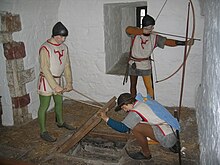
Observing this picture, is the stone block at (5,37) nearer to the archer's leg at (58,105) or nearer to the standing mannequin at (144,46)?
the archer's leg at (58,105)

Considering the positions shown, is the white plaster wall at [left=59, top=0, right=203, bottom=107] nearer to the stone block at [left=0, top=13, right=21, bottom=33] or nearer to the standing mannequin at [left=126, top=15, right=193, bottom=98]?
the standing mannequin at [left=126, top=15, right=193, bottom=98]

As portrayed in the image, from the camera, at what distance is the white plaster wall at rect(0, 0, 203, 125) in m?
4.61

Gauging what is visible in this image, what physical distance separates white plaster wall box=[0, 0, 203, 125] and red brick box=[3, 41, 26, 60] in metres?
0.12

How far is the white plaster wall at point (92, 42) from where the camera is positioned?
4.61 m

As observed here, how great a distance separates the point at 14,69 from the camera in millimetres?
4305

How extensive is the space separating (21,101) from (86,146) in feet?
4.57

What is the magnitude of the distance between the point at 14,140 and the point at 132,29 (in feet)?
8.93

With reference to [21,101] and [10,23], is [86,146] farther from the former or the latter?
[10,23]

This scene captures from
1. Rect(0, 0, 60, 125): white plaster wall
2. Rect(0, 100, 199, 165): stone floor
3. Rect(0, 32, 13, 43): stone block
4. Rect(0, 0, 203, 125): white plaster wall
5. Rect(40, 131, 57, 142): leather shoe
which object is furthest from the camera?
Rect(0, 0, 203, 125): white plaster wall

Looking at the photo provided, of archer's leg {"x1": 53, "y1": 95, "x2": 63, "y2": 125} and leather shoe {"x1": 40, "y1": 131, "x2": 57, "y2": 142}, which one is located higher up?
archer's leg {"x1": 53, "y1": 95, "x2": 63, "y2": 125}

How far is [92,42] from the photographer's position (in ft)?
17.7

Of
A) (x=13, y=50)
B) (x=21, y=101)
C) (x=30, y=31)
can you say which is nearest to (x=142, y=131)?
(x=21, y=101)

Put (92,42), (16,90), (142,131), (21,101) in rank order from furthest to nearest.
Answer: (92,42) → (21,101) → (16,90) → (142,131)

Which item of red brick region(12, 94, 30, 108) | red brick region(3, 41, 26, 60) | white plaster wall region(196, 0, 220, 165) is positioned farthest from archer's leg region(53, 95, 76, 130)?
white plaster wall region(196, 0, 220, 165)
